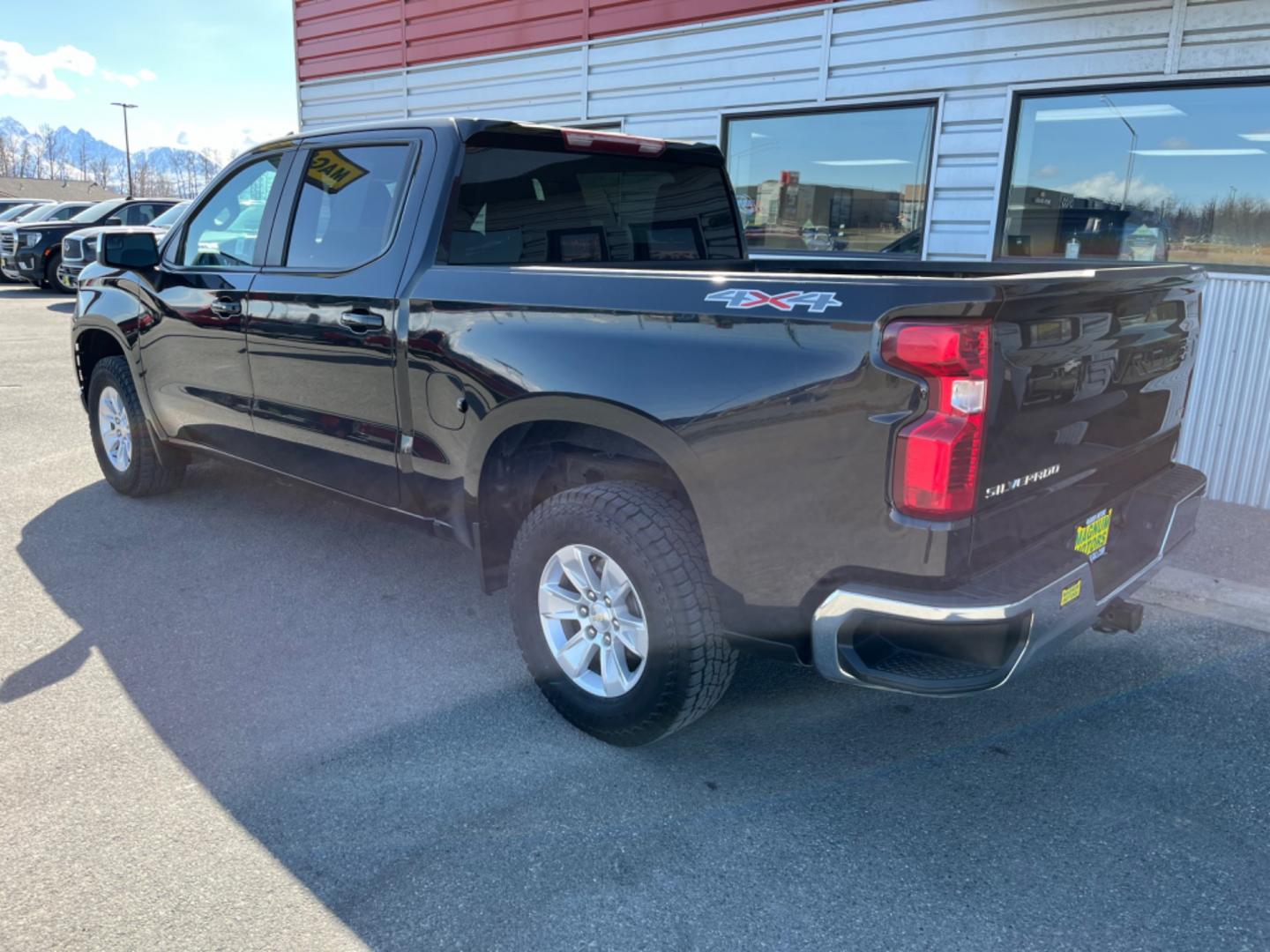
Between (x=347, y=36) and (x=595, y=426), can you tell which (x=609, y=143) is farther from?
(x=347, y=36)

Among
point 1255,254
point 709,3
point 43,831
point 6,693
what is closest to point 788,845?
point 43,831

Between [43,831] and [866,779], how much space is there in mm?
2291

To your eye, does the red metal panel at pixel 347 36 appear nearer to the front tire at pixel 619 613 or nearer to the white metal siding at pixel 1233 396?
the white metal siding at pixel 1233 396

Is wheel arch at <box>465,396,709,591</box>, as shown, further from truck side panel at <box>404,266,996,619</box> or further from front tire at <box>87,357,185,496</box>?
front tire at <box>87,357,185,496</box>

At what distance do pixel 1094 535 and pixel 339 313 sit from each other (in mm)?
2703

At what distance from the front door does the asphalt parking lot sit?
2.69ft

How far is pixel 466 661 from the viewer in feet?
11.8

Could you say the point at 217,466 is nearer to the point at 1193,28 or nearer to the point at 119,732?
the point at 119,732

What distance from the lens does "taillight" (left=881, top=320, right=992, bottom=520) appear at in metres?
2.16

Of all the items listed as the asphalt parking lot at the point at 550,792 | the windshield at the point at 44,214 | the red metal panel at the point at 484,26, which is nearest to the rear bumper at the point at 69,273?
the windshield at the point at 44,214

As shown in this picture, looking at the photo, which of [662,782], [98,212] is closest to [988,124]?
[662,782]

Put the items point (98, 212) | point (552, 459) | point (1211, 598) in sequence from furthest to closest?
point (98, 212)
point (1211, 598)
point (552, 459)

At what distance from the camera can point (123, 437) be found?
5371 mm

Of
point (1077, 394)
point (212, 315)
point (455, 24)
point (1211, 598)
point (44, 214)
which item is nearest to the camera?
point (1077, 394)
